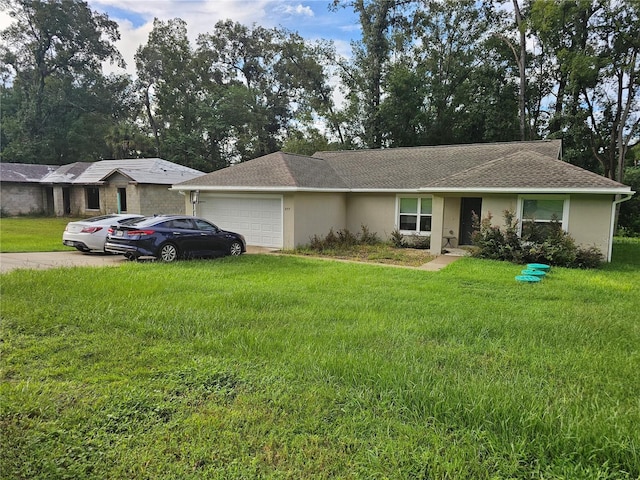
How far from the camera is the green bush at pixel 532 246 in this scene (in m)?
11.9

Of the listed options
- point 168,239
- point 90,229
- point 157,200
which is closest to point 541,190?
point 168,239

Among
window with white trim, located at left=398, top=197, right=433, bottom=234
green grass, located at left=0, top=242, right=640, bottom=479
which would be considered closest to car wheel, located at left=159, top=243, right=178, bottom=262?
green grass, located at left=0, top=242, right=640, bottom=479

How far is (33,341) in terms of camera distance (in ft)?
16.2

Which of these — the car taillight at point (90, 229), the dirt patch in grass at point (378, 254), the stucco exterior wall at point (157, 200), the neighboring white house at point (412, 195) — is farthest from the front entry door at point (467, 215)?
the stucco exterior wall at point (157, 200)

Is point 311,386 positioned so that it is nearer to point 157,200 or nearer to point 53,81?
point 157,200

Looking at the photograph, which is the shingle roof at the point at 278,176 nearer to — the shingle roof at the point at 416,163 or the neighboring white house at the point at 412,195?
the neighboring white house at the point at 412,195

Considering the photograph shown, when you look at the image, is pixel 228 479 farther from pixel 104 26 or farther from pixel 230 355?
pixel 104 26

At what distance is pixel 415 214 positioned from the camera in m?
16.9

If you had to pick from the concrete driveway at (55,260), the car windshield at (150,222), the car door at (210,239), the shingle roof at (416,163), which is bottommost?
the concrete driveway at (55,260)

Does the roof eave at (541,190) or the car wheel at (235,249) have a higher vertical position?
the roof eave at (541,190)

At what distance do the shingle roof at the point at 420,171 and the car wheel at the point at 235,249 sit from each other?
9.10 ft

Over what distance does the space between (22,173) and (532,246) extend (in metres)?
33.0

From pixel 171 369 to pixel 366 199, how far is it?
1451cm

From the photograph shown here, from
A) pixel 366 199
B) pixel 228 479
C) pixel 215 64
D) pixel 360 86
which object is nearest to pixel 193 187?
pixel 366 199
